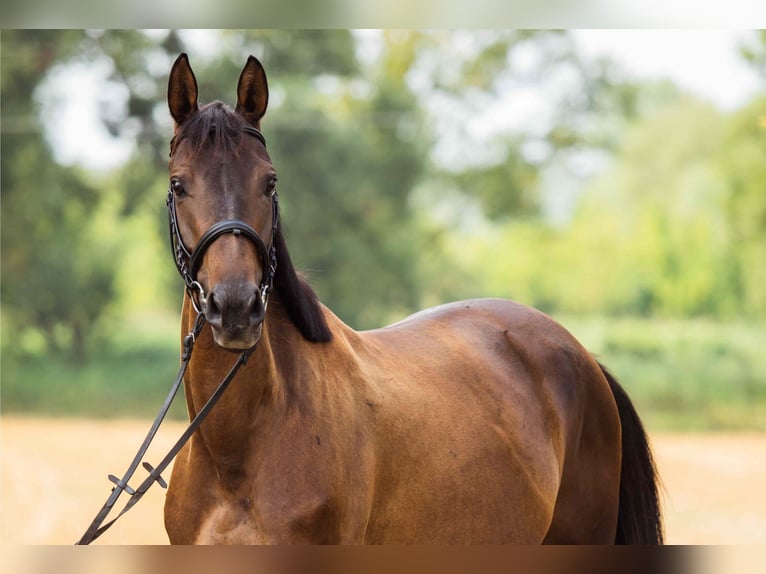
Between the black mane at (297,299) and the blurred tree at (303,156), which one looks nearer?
the black mane at (297,299)

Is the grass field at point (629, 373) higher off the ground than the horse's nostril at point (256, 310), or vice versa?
the grass field at point (629, 373)

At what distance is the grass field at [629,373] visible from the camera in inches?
622

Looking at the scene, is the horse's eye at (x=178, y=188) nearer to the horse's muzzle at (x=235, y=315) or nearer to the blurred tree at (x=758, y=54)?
the horse's muzzle at (x=235, y=315)

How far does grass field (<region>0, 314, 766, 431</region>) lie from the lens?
1579cm

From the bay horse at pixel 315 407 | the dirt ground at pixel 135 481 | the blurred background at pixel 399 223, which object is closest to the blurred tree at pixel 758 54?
the blurred background at pixel 399 223

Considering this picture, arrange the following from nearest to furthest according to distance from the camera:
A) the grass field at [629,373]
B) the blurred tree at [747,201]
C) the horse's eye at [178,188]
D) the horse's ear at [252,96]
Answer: the horse's eye at [178,188], the horse's ear at [252,96], the blurred tree at [747,201], the grass field at [629,373]

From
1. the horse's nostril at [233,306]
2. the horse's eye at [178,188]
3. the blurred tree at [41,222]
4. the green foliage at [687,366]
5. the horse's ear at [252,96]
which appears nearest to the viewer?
the horse's nostril at [233,306]

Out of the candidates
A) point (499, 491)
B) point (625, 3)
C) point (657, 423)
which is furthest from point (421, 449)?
point (657, 423)

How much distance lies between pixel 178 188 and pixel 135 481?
326 inches

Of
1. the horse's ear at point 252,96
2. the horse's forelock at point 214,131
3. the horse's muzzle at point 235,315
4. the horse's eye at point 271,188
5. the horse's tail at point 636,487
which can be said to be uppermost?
the horse's ear at point 252,96

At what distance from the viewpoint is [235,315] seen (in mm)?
2428

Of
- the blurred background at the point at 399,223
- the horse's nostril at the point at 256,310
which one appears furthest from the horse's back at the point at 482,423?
the blurred background at the point at 399,223

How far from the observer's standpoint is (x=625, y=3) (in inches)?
101

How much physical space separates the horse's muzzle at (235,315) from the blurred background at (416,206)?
36.4ft
